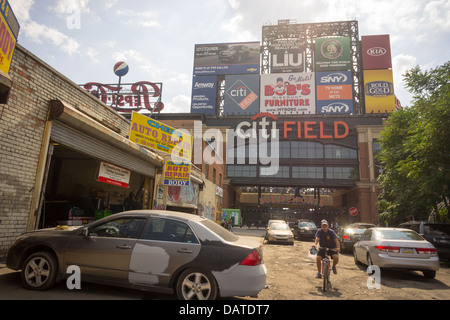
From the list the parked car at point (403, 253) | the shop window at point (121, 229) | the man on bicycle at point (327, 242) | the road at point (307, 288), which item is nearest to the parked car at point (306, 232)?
the road at point (307, 288)

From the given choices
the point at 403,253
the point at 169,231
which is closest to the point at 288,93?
the point at 403,253

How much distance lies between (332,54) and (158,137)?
45481 millimetres

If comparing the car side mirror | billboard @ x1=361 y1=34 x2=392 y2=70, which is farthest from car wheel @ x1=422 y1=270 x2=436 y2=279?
billboard @ x1=361 y1=34 x2=392 y2=70

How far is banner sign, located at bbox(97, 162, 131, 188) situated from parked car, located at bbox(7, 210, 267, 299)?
506 centimetres

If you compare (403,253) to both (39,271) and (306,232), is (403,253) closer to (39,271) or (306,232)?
(39,271)

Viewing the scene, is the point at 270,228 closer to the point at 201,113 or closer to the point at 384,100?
the point at 201,113

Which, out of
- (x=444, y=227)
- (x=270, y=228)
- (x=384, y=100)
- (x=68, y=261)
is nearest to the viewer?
(x=68, y=261)

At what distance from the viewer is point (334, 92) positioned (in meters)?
43.9

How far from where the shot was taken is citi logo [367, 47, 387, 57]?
4450cm

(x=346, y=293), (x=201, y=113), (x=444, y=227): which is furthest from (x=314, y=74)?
(x=346, y=293)

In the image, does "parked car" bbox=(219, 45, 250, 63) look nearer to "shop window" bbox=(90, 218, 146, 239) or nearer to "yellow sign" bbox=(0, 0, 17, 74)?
"yellow sign" bbox=(0, 0, 17, 74)

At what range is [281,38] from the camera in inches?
2012

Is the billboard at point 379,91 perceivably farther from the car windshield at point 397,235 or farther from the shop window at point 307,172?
the car windshield at point 397,235

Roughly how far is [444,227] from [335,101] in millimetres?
36670
